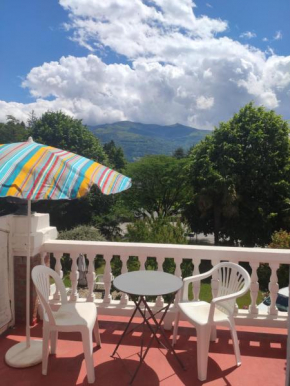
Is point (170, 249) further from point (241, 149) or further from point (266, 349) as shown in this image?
point (241, 149)

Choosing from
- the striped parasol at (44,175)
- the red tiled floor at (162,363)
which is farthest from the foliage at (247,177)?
the striped parasol at (44,175)

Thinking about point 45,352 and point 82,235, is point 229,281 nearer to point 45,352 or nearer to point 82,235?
point 45,352

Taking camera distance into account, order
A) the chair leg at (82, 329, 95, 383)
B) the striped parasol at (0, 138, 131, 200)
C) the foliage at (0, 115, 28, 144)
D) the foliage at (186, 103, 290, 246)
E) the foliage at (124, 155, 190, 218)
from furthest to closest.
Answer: the foliage at (0, 115, 28, 144) < the foliage at (124, 155, 190, 218) < the foliage at (186, 103, 290, 246) < the chair leg at (82, 329, 95, 383) < the striped parasol at (0, 138, 131, 200)

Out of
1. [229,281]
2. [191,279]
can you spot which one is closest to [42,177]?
[191,279]

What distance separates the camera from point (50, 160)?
8.61 feet

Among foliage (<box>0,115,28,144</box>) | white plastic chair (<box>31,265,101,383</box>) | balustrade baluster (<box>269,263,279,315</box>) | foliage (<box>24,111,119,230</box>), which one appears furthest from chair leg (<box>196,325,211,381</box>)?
foliage (<box>0,115,28,144</box>)

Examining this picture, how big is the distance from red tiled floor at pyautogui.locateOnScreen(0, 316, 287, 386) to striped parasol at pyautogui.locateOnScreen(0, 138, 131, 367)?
0.23 metres

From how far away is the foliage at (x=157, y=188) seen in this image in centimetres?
2584

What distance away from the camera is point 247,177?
64.0 ft

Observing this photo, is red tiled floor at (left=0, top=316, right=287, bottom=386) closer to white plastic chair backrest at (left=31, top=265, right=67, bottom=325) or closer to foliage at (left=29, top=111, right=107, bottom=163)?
white plastic chair backrest at (left=31, top=265, right=67, bottom=325)

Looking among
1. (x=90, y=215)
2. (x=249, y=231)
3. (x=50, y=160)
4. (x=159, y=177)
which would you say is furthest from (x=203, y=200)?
(x=50, y=160)

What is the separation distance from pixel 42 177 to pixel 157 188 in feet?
77.6

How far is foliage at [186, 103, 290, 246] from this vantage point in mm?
18719

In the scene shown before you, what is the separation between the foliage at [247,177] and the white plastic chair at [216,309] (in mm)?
15853
